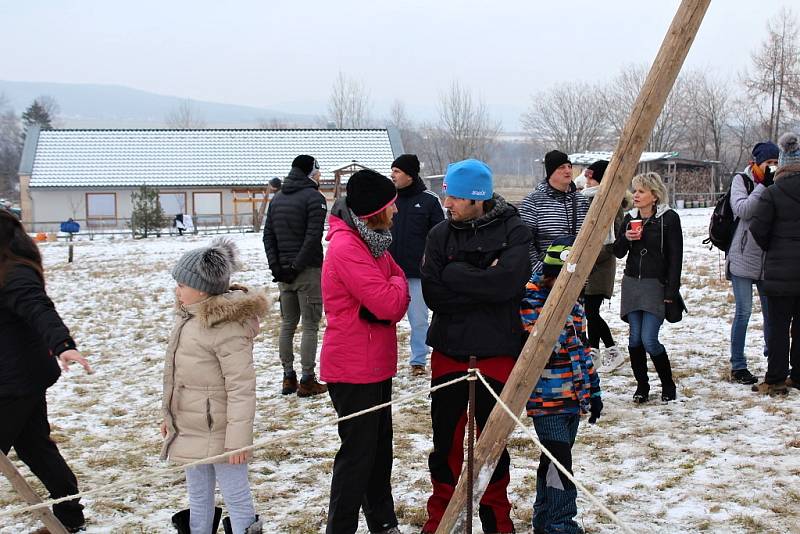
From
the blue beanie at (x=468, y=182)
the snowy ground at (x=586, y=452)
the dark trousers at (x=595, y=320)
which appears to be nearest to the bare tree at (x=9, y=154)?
the snowy ground at (x=586, y=452)

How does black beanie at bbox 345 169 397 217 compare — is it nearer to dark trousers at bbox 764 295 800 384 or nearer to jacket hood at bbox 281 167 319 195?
jacket hood at bbox 281 167 319 195

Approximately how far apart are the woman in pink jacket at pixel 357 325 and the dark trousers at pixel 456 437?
0.31 meters

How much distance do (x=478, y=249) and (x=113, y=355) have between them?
22.8 ft

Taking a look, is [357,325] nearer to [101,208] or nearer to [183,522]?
[183,522]

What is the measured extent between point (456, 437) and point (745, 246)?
362 cm

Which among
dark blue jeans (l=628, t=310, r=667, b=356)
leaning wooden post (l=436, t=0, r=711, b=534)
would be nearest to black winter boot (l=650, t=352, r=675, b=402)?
dark blue jeans (l=628, t=310, r=667, b=356)

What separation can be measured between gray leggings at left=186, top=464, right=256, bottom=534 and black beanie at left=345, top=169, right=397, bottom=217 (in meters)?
1.37

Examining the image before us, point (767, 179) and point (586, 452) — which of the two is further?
point (767, 179)

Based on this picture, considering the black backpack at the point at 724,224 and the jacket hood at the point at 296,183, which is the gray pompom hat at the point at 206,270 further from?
the black backpack at the point at 724,224

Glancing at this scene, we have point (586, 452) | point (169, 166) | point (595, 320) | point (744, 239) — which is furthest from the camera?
point (169, 166)

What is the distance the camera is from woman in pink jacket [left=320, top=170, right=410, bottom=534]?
3754 mm

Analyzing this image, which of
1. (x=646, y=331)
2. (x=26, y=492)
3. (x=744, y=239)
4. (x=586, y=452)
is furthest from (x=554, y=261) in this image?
(x=744, y=239)

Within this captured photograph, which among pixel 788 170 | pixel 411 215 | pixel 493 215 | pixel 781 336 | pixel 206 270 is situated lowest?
pixel 781 336

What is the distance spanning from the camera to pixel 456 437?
13.2 feet
